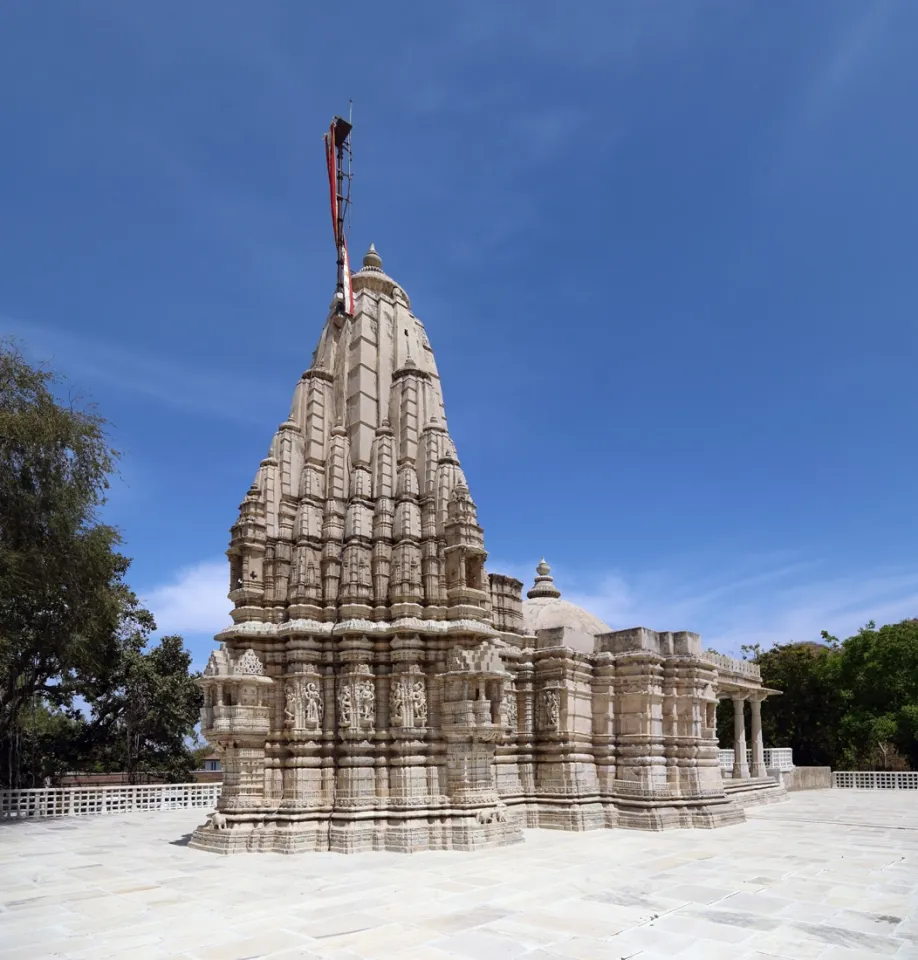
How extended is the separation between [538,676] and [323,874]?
984cm

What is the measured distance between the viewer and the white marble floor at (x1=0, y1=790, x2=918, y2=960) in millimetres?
8648

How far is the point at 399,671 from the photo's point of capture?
57.5 ft

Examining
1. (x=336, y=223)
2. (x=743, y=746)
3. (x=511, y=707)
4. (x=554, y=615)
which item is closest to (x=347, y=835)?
(x=511, y=707)

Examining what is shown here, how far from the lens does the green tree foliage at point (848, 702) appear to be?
37.7 m

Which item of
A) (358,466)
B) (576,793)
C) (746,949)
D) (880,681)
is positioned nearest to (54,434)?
(358,466)

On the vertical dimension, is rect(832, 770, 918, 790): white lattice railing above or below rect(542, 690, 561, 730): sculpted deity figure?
below

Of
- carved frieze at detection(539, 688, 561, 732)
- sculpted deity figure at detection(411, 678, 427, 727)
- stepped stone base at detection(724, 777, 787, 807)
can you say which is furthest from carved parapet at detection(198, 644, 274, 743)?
stepped stone base at detection(724, 777, 787, 807)

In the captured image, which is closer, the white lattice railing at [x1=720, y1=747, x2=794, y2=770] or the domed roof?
the domed roof

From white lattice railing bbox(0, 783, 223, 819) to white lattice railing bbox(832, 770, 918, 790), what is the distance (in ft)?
95.7

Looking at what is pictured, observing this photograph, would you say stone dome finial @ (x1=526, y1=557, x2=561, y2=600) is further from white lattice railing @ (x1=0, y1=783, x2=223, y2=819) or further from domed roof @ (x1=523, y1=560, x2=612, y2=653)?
white lattice railing @ (x1=0, y1=783, x2=223, y2=819)

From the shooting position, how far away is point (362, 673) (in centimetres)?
1741

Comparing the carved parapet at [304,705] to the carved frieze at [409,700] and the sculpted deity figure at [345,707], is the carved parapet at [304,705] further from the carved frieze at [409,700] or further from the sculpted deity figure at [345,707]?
the carved frieze at [409,700]

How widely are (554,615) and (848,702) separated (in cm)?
2456

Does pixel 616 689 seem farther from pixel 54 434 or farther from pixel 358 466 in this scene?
pixel 54 434
